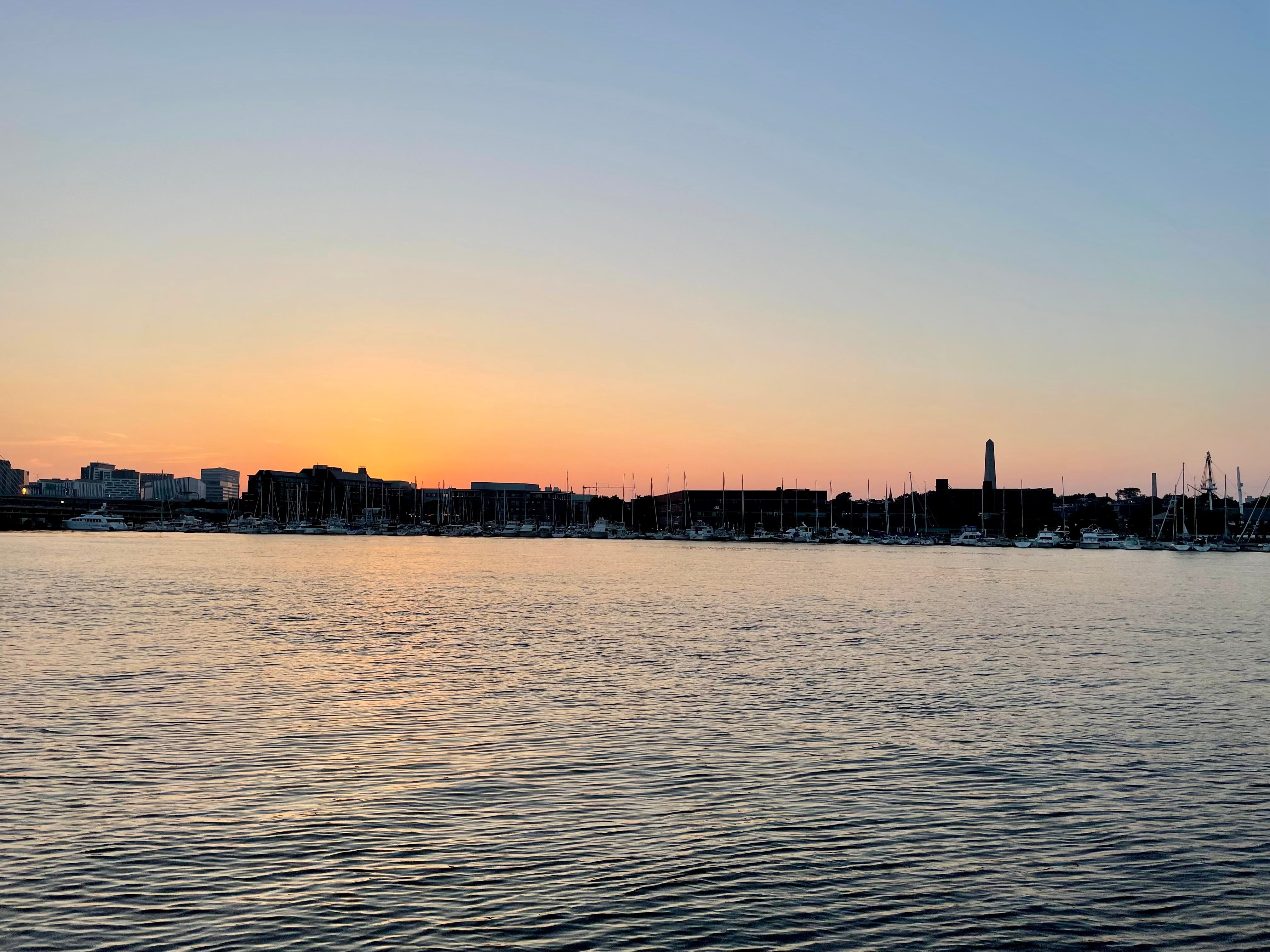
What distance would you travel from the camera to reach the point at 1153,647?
159 ft

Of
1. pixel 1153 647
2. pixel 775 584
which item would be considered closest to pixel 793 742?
pixel 1153 647

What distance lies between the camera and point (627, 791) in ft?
67.2

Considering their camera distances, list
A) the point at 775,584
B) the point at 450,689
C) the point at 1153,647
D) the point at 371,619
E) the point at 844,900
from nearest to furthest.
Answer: the point at 844,900, the point at 450,689, the point at 1153,647, the point at 371,619, the point at 775,584

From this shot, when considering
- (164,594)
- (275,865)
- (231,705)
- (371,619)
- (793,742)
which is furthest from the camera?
(164,594)

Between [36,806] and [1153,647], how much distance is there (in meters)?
45.2

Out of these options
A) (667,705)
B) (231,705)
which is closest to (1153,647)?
(667,705)

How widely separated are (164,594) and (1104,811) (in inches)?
2747

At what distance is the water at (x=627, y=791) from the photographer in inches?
548

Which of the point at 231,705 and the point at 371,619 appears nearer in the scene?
the point at 231,705

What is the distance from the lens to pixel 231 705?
29.5 m

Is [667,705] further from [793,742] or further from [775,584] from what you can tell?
[775,584]

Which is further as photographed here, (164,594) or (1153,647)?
(164,594)

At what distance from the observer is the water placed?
45.7 ft

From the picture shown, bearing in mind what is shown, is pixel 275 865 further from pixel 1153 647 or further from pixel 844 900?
pixel 1153 647
